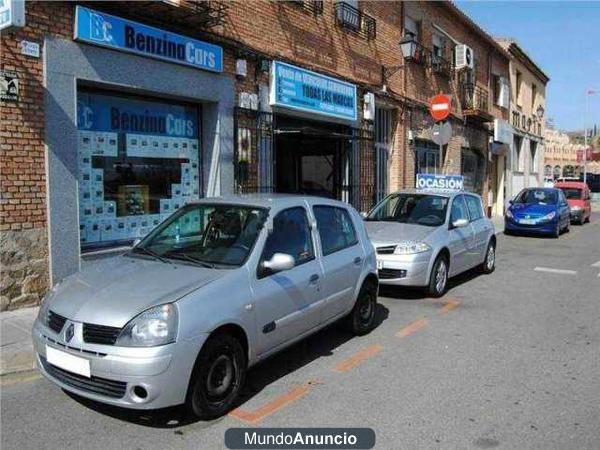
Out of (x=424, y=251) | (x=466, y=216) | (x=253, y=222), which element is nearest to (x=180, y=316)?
(x=253, y=222)

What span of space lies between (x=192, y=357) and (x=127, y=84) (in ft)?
17.8

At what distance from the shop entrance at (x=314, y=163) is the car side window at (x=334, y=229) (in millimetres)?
7697

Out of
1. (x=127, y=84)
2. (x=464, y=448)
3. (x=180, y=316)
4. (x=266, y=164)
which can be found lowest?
(x=464, y=448)

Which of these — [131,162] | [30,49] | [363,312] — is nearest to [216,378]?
[363,312]

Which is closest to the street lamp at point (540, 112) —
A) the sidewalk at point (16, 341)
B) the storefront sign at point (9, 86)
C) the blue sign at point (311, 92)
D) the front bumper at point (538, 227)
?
the front bumper at point (538, 227)

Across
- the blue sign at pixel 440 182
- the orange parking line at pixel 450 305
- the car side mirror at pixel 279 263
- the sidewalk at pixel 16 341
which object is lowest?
the orange parking line at pixel 450 305

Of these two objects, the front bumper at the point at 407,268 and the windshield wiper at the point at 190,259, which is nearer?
the windshield wiper at the point at 190,259

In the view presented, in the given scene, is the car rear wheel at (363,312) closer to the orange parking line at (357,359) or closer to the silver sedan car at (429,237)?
the orange parking line at (357,359)

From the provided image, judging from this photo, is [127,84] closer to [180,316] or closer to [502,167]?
[180,316]

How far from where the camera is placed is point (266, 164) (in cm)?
1108

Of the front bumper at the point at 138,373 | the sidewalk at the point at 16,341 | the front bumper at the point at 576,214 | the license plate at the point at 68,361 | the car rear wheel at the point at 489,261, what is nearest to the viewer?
the front bumper at the point at 138,373

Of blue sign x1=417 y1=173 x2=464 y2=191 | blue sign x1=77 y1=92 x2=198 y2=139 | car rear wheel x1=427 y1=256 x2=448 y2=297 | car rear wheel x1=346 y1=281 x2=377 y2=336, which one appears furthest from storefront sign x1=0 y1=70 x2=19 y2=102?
blue sign x1=417 y1=173 x2=464 y2=191

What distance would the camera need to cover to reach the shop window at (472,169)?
74.0 ft

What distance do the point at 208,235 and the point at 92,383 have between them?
1667 millimetres
